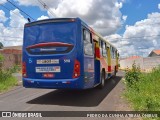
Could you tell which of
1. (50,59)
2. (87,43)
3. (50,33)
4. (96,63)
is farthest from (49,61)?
(96,63)

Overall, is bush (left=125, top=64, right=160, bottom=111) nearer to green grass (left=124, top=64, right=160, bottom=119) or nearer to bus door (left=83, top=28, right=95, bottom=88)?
green grass (left=124, top=64, right=160, bottom=119)

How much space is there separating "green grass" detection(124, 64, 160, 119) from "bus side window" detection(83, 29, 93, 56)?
2539 millimetres

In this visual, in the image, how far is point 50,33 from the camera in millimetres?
11117

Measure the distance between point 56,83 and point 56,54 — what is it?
112 cm

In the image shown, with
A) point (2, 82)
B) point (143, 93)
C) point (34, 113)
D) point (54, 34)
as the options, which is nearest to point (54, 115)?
point (34, 113)

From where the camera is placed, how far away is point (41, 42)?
1119 centimetres

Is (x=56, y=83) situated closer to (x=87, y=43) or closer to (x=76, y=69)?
(x=76, y=69)

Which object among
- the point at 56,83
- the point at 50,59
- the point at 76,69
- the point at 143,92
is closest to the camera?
the point at 76,69

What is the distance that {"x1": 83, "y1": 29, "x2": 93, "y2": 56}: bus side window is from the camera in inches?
451

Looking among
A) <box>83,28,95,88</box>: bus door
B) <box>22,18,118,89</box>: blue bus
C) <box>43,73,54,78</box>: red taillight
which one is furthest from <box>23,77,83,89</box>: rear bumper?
<box>83,28,95,88</box>: bus door

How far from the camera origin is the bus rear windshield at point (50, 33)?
10852mm

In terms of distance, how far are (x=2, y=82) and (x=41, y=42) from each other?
786 cm

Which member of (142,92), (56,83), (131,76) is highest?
(131,76)

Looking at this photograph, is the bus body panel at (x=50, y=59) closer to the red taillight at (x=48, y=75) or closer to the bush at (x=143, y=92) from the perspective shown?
the red taillight at (x=48, y=75)
